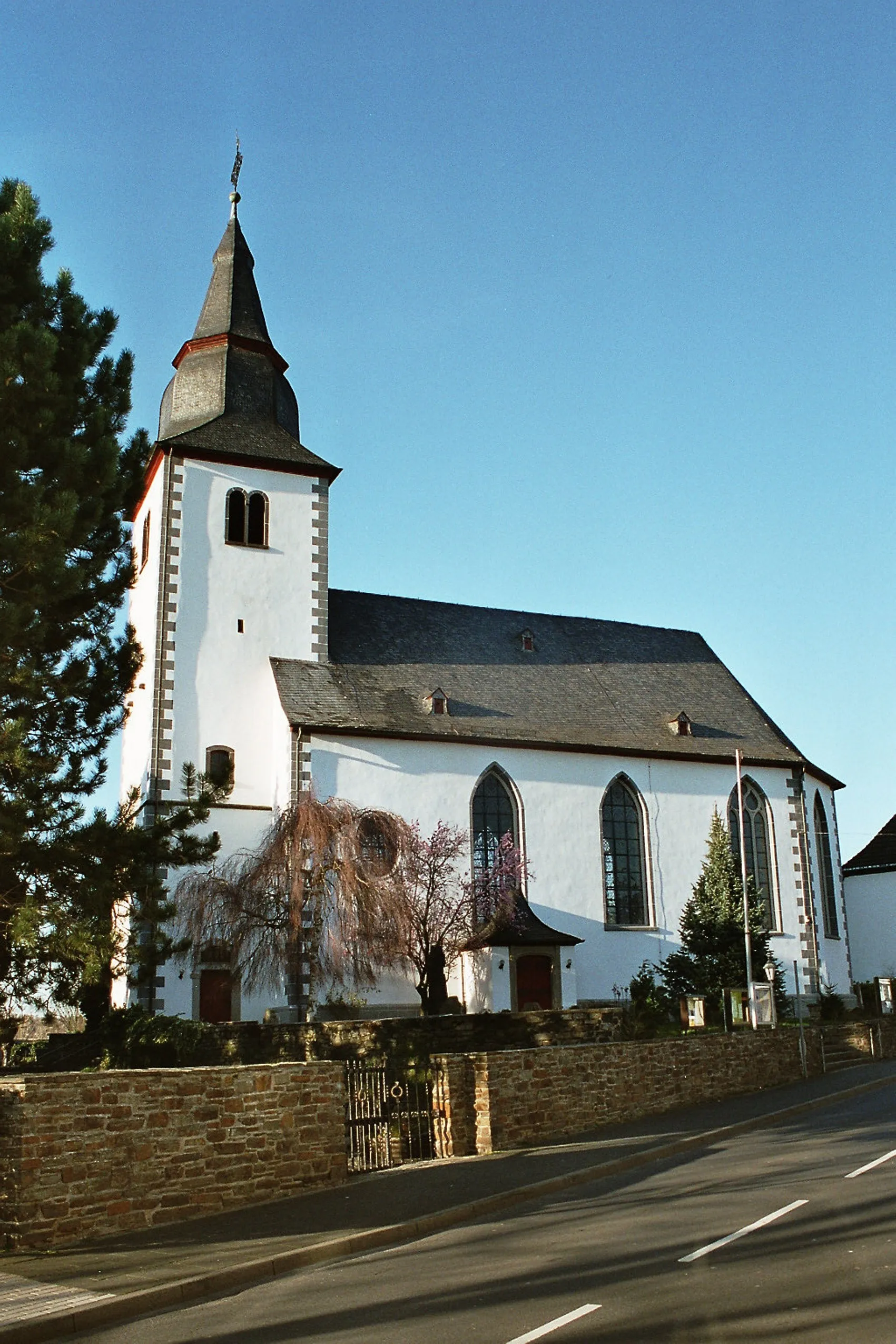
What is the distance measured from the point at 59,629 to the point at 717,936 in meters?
18.5

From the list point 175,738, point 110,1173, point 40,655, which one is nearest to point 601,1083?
point 110,1173

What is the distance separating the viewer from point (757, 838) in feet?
100

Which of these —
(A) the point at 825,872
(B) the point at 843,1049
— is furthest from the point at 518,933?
(A) the point at 825,872

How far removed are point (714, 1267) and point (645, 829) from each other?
70.6ft

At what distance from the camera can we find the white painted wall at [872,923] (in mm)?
39094

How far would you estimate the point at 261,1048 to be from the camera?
19672 millimetres

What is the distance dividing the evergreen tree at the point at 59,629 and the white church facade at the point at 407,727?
10.8 meters

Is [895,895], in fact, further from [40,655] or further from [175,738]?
[40,655]

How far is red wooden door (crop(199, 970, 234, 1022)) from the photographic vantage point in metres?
24.3

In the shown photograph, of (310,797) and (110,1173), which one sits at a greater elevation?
(310,797)

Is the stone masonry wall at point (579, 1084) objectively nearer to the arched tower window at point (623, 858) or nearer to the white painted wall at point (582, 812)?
the white painted wall at point (582, 812)

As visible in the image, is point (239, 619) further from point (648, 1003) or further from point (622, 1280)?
point (622, 1280)

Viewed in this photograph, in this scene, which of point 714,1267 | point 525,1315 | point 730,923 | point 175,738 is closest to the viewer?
point 525,1315

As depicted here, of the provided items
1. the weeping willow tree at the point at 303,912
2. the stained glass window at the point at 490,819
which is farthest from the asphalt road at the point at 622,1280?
the stained glass window at the point at 490,819
